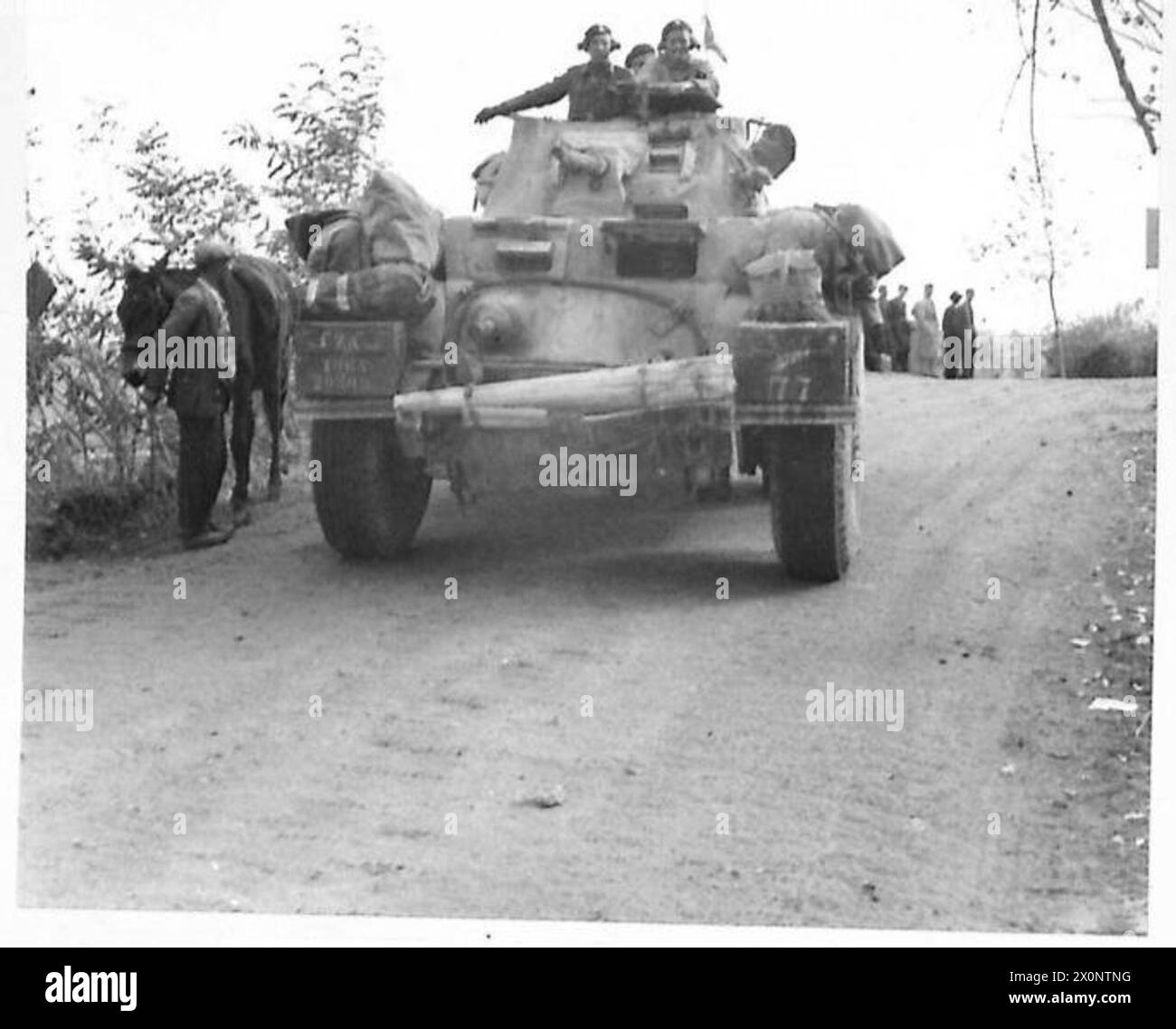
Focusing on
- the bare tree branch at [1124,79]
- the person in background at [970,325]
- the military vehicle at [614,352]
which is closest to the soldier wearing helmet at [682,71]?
the military vehicle at [614,352]

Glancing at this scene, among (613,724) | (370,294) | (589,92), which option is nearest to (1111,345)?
(589,92)

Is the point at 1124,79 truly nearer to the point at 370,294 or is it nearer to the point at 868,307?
the point at 868,307

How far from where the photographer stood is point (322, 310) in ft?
27.1

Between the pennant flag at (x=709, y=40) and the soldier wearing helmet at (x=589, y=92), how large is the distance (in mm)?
293

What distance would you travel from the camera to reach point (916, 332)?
10.2 meters

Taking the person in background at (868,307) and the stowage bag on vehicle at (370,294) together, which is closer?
the stowage bag on vehicle at (370,294)

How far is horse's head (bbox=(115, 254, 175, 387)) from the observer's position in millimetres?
8781

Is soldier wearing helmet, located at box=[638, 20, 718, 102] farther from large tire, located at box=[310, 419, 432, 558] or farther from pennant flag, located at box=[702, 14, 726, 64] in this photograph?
large tire, located at box=[310, 419, 432, 558]

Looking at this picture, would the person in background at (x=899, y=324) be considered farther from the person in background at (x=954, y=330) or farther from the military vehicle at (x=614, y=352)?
the person in background at (x=954, y=330)

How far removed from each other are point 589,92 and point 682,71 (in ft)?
1.07

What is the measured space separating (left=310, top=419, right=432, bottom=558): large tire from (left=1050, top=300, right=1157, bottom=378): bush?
220 cm

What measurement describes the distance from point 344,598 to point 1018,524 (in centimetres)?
222

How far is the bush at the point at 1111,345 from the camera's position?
25.0 ft
